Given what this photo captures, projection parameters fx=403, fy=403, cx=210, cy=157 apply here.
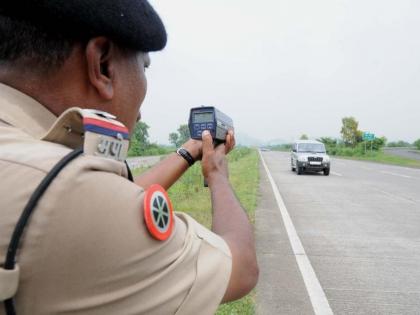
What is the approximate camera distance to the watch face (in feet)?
2.66

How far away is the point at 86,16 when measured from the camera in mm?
940

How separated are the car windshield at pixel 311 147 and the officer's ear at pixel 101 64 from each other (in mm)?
19889

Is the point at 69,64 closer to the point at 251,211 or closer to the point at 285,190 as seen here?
the point at 251,211

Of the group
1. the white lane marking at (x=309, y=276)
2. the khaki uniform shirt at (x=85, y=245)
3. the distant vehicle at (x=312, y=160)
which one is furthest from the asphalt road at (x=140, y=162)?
the khaki uniform shirt at (x=85, y=245)

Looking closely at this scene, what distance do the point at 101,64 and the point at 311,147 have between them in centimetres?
2037

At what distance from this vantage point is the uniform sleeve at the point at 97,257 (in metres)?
0.73

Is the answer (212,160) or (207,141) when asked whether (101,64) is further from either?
(207,141)

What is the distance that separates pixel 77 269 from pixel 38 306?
4.1 inches

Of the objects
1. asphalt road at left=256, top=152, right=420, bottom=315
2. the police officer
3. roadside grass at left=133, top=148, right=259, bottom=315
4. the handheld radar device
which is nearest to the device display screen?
the handheld radar device

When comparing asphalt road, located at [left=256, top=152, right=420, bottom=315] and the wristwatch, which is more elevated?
the wristwatch

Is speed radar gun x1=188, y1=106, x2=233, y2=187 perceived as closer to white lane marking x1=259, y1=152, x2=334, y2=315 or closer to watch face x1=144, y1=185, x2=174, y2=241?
watch face x1=144, y1=185, x2=174, y2=241

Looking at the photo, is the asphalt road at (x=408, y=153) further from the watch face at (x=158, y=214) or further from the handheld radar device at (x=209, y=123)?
the watch face at (x=158, y=214)

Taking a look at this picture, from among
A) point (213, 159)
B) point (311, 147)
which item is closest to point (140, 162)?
point (311, 147)

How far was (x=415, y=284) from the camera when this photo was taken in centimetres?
445
